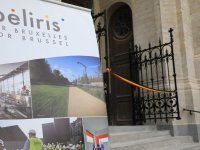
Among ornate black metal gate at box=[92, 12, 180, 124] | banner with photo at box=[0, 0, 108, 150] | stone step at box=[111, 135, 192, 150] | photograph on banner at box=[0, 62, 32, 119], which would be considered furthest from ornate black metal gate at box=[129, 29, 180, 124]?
photograph on banner at box=[0, 62, 32, 119]

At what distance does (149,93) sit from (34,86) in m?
5.96

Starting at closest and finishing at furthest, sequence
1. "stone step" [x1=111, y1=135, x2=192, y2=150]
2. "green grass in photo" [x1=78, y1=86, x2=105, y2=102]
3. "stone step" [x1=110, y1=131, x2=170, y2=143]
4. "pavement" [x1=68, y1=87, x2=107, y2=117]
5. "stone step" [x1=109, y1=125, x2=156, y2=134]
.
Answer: "pavement" [x1=68, y1=87, x2=107, y2=117]
"green grass in photo" [x1=78, y1=86, x2=105, y2=102]
"stone step" [x1=111, y1=135, x2=192, y2=150]
"stone step" [x1=110, y1=131, x2=170, y2=143]
"stone step" [x1=109, y1=125, x2=156, y2=134]

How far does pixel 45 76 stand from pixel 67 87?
215 millimetres

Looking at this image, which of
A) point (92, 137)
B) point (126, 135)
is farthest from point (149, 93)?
point (92, 137)

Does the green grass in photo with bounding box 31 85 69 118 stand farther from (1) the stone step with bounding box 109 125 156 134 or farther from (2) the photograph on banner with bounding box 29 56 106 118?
(1) the stone step with bounding box 109 125 156 134

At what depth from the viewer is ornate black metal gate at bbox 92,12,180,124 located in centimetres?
743

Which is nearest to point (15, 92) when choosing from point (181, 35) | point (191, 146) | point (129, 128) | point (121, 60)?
point (129, 128)

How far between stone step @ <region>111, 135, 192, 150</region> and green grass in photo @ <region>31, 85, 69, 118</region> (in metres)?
2.94

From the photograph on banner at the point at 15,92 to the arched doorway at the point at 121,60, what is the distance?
6.53 metres

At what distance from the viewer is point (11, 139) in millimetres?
2064

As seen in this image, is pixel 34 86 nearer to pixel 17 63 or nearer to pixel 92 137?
pixel 17 63

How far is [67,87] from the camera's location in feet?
7.98

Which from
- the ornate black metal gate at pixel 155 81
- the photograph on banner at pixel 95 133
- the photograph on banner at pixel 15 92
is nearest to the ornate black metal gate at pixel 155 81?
the ornate black metal gate at pixel 155 81

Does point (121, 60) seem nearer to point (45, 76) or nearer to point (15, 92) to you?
point (45, 76)
